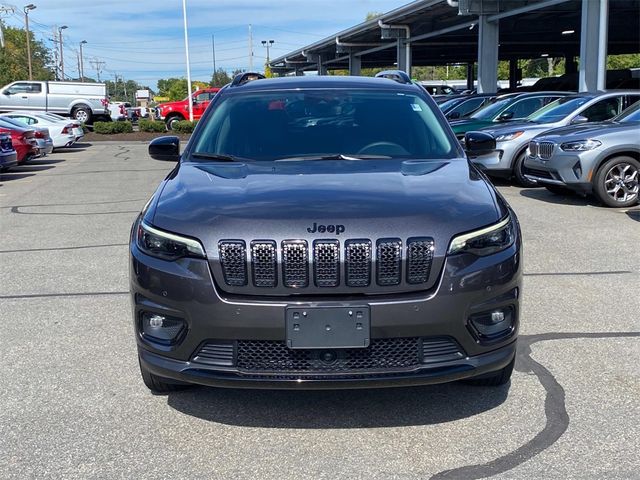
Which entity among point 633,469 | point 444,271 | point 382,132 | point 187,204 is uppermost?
point 382,132

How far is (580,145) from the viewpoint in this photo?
10.3 metres

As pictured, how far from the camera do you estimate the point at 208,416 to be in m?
3.72

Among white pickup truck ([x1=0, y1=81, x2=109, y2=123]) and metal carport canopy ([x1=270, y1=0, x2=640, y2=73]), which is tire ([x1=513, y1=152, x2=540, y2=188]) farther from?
white pickup truck ([x1=0, y1=81, x2=109, y2=123])

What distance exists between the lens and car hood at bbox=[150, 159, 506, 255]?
10.7 feet

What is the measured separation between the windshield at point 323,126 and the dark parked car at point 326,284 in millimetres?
899

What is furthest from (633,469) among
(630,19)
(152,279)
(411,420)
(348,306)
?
(630,19)


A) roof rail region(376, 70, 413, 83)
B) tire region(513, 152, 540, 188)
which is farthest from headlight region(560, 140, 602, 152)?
roof rail region(376, 70, 413, 83)

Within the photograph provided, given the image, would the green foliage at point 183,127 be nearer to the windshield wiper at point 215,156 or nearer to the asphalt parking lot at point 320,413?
the asphalt parking lot at point 320,413

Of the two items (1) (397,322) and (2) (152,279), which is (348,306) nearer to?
(1) (397,322)

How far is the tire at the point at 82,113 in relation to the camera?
36500 millimetres

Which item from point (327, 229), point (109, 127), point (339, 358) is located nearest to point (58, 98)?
point (109, 127)

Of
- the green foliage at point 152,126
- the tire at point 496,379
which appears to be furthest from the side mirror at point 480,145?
the green foliage at point 152,126

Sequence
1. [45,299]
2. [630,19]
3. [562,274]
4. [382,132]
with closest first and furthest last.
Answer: [382,132], [45,299], [562,274], [630,19]

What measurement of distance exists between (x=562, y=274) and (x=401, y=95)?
2.59 metres
